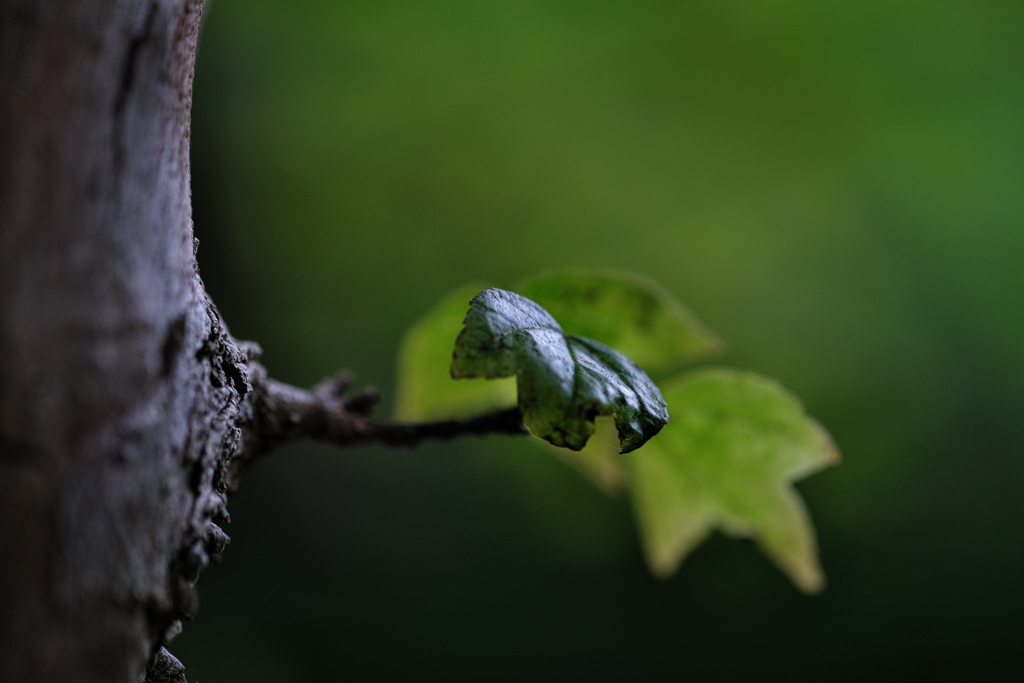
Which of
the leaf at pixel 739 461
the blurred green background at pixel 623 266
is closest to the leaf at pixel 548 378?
the leaf at pixel 739 461

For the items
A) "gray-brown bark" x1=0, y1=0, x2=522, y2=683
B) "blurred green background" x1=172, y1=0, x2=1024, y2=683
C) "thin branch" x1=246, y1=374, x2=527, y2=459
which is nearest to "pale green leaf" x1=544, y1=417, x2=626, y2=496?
"thin branch" x1=246, y1=374, x2=527, y2=459

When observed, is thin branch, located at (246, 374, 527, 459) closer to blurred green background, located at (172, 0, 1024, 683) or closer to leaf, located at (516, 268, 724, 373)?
leaf, located at (516, 268, 724, 373)

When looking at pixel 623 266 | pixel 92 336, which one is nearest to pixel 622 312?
pixel 92 336

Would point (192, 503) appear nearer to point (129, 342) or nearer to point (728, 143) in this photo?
point (129, 342)

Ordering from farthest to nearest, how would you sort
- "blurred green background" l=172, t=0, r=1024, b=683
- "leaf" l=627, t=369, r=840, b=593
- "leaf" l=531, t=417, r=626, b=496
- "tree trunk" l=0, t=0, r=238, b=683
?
"blurred green background" l=172, t=0, r=1024, b=683 < "leaf" l=531, t=417, r=626, b=496 < "leaf" l=627, t=369, r=840, b=593 < "tree trunk" l=0, t=0, r=238, b=683

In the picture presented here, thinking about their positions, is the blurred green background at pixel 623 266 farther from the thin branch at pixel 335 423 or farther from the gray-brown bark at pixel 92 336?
the gray-brown bark at pixel 92 336

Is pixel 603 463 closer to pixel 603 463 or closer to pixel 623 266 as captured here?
pixel 603 463
